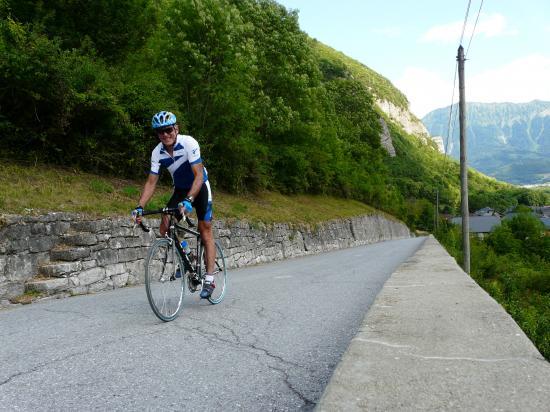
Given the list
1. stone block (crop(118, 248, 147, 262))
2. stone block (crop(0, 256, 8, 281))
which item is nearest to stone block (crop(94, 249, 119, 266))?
stone block (crop(118, 248, 147, 262))

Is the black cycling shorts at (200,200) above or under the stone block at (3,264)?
above

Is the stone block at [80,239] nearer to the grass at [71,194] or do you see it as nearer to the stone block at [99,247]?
the stone block at [99,247]

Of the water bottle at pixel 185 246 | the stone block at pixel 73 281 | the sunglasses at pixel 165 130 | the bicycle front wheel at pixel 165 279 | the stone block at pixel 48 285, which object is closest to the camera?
the bicycle front wheel at pixel 165 279

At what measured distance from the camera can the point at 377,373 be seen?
2197 millimetres

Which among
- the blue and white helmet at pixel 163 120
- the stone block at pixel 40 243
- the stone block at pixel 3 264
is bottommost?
the stone block at pixel 3 264

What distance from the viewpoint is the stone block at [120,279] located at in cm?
823

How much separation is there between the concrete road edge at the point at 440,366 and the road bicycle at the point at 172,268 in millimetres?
2214

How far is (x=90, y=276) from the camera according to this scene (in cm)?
760

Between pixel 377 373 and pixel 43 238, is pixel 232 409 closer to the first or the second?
pixel 377 373

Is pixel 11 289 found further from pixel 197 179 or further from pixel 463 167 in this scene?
pixel 463 167

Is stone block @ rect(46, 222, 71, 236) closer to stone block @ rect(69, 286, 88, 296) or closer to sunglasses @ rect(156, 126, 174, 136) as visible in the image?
stone block @ rect(69, 286, 88, 296)

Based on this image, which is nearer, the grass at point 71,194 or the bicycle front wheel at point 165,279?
the bicycle front wheel at point 165,279

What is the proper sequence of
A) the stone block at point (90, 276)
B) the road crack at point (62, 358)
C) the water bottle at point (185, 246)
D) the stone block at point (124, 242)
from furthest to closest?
the stone block at point (124, 242) → the stone block at point (90, 276) → the water bottle at point (185, 246) → the road crack at point (62, 358)

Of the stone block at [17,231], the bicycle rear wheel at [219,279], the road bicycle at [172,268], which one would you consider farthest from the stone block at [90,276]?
the road bicycle at [172,268]
